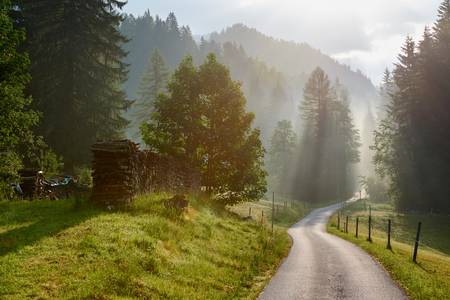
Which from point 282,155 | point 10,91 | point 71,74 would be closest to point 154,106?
point 71,74

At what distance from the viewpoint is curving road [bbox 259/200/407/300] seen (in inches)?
560

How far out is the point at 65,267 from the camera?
Answer: 11008 millimetres

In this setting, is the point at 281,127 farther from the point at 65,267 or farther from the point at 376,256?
the point at 65,267

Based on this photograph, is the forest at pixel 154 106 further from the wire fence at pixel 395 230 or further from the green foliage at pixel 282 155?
the green foliage at pixel 282 155

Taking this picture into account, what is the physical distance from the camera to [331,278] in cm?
1677

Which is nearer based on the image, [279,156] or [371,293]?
[371,293]

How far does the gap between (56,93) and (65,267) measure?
24459 mm

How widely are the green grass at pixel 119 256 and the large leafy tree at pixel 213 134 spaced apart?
14804mm

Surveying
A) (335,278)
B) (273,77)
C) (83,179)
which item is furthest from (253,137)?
(273,77)

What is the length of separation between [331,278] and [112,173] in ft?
30.0

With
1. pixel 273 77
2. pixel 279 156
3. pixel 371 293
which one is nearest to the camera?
pixel 371 293

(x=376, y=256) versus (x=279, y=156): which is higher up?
(x=279, y=156)

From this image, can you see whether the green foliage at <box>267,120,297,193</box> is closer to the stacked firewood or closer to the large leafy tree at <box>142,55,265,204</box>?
the large leafy tree at <box>142,55,265,204</box>

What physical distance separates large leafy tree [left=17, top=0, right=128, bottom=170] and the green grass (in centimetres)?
1510
